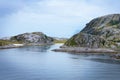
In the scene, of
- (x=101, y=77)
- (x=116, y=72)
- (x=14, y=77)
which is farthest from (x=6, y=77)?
(x=116, y=72)

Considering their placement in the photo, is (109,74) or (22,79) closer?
(22,79)

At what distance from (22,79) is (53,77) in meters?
11.0

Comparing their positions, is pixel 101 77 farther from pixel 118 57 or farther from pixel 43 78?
pixel 118 57

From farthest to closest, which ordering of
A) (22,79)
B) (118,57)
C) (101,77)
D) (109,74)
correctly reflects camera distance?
(118,57) < (109,74) < (101,77) < (22,79)

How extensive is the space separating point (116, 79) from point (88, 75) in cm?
1194

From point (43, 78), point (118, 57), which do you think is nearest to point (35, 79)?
point (43, 78)

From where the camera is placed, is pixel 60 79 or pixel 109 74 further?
pixel 109 74

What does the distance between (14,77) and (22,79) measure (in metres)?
4.98

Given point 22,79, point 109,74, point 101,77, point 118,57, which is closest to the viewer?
point 22,79

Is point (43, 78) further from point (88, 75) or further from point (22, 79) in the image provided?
point (88, 75)

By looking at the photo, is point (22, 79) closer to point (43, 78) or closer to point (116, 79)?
point (43, 78)

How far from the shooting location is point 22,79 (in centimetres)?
9300

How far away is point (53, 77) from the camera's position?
97.6 metres

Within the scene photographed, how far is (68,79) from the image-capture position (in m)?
94.3
